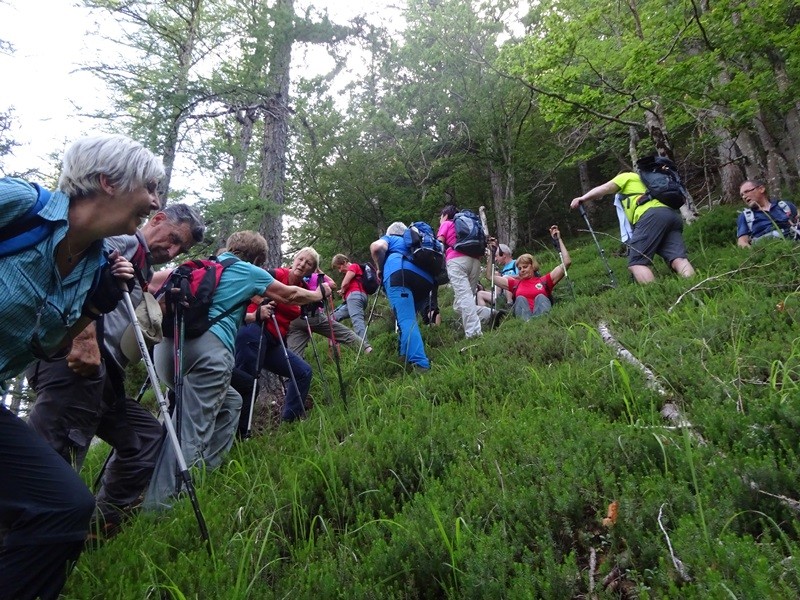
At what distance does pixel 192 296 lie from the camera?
11.7ft

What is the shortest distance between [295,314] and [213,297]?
85.0 inches

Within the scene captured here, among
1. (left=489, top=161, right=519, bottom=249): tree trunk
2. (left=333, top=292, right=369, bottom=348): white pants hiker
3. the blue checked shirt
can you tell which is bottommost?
(left=333, top=292, right=369, bottom=348): white pants hiker

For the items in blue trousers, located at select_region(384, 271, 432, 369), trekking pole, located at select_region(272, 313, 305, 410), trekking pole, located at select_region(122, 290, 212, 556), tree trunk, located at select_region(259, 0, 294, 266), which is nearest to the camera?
trekking pole, located at select_region(122, 290, 212, 556)

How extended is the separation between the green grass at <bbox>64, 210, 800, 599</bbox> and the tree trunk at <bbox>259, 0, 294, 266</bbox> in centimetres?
394

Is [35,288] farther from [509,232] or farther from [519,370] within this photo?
[509,232]

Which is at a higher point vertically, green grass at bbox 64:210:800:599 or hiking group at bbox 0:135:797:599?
hiking group at bbox 0:135:797:599

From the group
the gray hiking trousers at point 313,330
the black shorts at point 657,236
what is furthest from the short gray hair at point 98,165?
the black shorts at point 657,236

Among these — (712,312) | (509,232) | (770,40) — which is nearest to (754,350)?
(712,312)

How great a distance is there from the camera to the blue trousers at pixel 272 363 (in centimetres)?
525

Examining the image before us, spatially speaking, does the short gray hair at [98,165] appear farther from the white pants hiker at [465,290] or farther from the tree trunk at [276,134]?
the white pants hiker at [465,290]

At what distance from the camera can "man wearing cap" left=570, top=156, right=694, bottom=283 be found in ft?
19.7

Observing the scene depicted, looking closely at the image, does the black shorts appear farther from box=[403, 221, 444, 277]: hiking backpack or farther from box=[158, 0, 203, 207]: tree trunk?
box=[158, 0, 203, 207]: tree trunk

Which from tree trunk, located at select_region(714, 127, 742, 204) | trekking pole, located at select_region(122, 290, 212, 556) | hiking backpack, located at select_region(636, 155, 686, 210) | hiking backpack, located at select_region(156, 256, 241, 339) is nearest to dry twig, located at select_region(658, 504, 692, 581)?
trekking pole, located at select_region(122, 290, 212, 556)

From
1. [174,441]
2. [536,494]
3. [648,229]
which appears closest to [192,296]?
[174,441]
